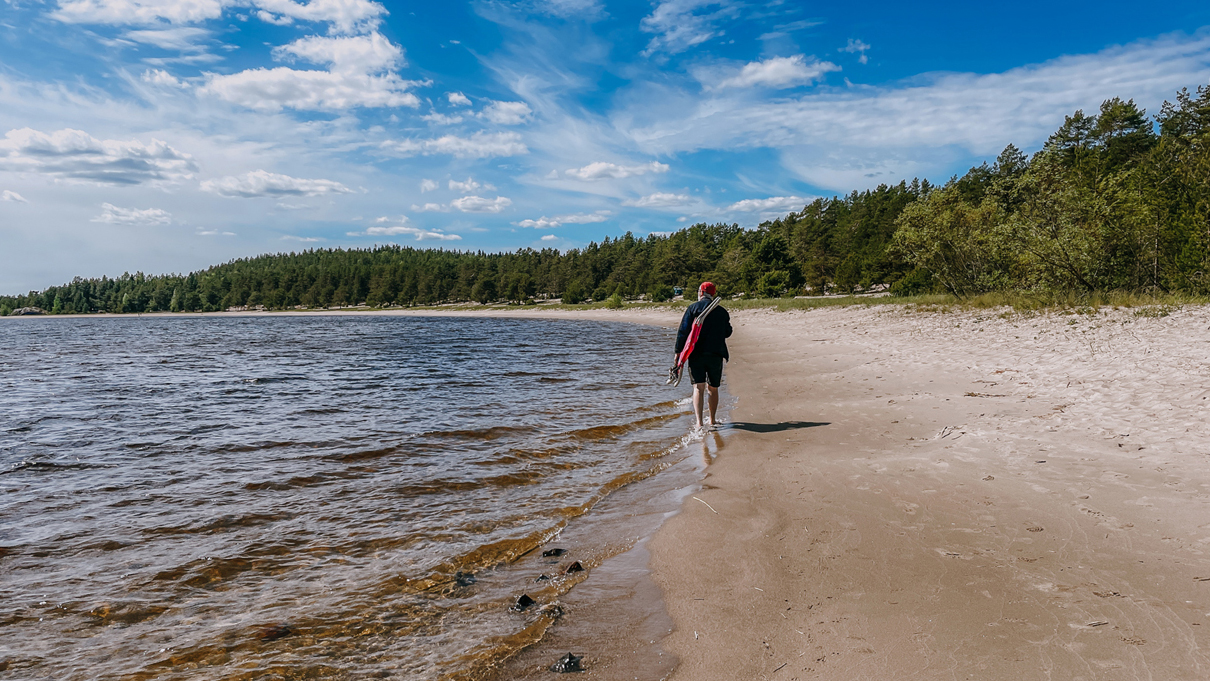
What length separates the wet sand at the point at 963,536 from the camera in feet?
11.0

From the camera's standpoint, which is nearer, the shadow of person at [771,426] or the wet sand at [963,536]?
the wet sand at [963,536]

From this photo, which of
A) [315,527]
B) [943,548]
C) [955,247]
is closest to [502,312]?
[955,247]

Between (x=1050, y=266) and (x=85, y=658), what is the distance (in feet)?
111

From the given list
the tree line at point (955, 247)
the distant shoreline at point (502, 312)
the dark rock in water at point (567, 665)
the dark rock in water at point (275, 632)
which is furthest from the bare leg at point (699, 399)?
the distant shoreline at point (502, 312)

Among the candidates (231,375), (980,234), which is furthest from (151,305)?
(980,234)

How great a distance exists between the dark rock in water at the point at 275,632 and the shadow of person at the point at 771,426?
7676mm

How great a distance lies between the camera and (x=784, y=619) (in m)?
3.83

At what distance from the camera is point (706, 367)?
10445 millimetres

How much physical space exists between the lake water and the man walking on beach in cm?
90

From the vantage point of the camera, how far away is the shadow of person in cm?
988

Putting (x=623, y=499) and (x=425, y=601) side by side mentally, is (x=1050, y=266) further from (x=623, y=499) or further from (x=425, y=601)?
(x=425, y=601)

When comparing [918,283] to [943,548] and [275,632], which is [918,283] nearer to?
[943,548]

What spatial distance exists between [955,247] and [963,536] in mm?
38076

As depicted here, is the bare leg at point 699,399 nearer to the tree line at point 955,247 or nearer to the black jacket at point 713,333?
the black jacket at point 713,333
